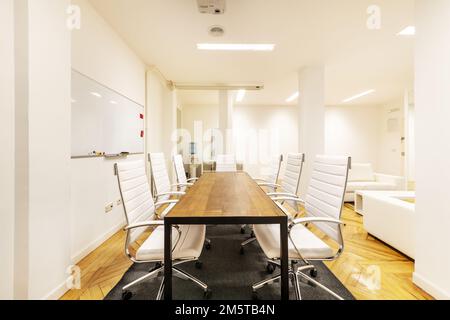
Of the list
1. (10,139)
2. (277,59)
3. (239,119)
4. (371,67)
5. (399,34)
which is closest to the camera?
(10,139)

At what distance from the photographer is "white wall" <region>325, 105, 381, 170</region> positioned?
7.73 m

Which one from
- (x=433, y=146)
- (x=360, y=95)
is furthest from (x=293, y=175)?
(x=360, y=95)

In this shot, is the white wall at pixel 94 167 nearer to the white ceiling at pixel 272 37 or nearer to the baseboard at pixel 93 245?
the baseboard at pixel 93 245

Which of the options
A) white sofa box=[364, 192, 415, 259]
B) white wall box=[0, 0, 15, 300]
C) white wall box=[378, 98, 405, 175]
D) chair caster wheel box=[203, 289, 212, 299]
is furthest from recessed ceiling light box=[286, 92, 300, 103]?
white wall box=[0, 0, 15, 300]

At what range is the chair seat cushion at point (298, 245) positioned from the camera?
131 cm

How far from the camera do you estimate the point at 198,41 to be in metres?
3.12

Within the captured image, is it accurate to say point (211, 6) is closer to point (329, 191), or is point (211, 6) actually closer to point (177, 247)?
point (329, 191)

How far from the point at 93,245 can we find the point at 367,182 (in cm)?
491

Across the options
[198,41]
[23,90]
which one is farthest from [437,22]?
[23,90]

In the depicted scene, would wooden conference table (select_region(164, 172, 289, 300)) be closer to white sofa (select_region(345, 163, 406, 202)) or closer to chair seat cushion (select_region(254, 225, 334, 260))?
chair seat cushion (select_region(254, 225, 334, 260))

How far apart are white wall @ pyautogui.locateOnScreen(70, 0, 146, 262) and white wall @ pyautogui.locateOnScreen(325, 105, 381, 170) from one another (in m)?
7.04

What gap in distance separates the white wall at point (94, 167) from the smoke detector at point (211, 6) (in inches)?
49.1

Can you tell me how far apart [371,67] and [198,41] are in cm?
341
